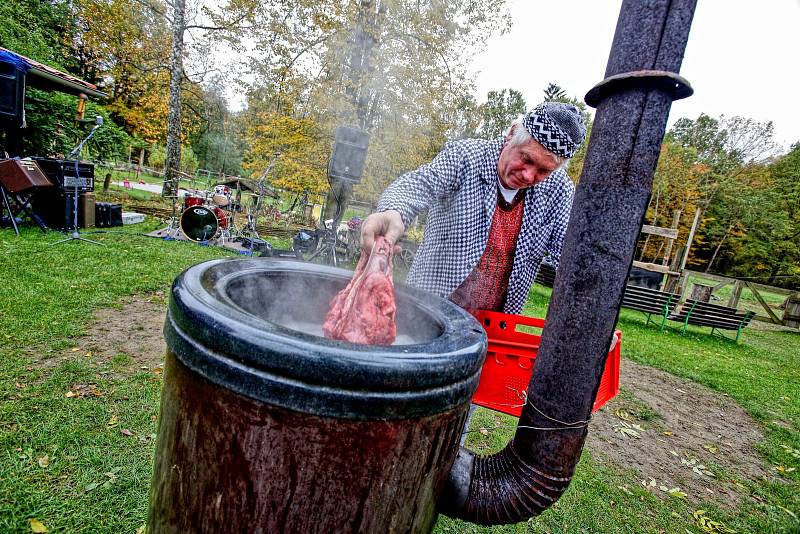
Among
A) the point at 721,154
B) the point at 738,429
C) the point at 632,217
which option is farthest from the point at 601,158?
the point at 721,154

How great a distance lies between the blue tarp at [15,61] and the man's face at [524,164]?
1044cm

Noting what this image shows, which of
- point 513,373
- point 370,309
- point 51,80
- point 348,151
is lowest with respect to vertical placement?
point 513,373

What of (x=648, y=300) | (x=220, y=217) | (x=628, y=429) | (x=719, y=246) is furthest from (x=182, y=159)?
(x=719, y=246)

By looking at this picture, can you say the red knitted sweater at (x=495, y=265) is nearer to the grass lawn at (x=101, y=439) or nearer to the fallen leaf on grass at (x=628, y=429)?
the grass lawn at (x=101, y=439)

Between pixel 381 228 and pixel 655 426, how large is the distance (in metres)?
4.77

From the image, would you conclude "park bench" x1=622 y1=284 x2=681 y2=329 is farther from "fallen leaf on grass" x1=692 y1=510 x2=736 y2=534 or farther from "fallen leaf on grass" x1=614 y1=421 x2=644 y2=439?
"fallen leaf on grass" x1=692 y1=510 x2=736 y2=534

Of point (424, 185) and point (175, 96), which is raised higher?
point (175, 96)

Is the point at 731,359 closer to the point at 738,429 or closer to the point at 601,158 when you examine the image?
the point at 738,429

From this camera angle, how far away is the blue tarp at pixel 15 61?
761 cm

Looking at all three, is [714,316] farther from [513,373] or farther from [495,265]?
[513,373]

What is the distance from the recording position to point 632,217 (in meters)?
1.10

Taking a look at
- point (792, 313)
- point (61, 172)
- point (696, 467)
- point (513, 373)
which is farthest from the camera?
point (792, 313)

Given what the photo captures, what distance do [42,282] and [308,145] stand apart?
643 cm

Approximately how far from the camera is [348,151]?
304 inches
